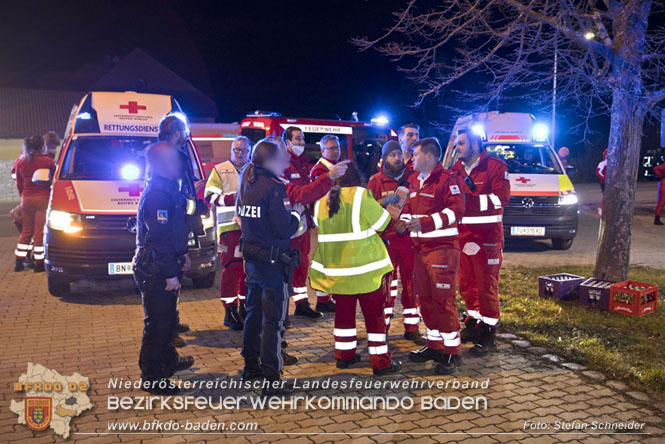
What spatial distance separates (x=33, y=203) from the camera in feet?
32.3

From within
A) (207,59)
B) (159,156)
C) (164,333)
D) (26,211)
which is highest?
(207,59)

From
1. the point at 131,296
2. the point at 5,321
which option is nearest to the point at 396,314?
the point at 131,296

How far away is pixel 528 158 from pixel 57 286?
9076 mm

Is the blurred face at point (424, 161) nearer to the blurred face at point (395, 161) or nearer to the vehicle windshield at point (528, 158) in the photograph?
the blurred face at point (395, 161)

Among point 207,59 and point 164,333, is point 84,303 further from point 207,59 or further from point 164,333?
point 207,59

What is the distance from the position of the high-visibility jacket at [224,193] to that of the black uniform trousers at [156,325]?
5.48ft

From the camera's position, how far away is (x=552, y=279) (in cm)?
768

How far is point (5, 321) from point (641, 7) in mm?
8584

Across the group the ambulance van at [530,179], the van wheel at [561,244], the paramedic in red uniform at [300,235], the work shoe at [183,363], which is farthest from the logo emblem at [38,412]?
the van wheel at [561,244]

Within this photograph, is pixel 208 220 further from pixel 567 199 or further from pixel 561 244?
pixel 561 244

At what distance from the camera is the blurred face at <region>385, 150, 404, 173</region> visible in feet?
19.6

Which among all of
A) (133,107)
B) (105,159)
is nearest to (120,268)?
(105,159)

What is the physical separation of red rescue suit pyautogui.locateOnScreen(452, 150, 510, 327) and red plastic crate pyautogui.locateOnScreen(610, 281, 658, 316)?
2.05 meters

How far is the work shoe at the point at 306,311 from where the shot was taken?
713 cm
